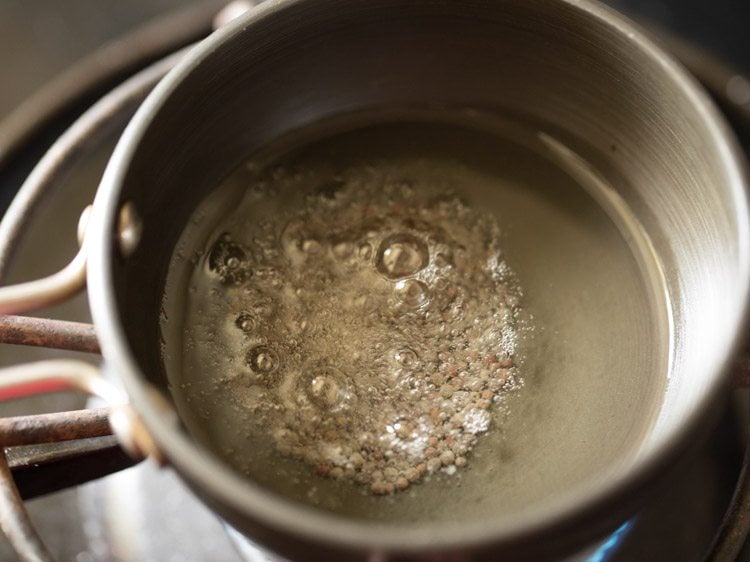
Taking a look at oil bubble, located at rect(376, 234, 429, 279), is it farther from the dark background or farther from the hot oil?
the dark background

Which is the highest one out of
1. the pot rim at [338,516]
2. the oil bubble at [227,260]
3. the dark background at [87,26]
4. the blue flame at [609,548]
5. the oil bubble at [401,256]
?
the dark background at [87,26]

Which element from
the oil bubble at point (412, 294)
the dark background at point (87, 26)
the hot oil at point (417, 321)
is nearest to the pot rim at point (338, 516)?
the hot oil at point (417, 321)

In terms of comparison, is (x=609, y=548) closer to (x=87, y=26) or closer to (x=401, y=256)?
(x=401, y=256)

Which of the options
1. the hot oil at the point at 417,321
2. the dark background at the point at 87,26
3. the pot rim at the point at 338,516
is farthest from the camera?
the dark background at the point at 87,26

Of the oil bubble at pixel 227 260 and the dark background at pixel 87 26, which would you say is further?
the dark background at pixel 87 26

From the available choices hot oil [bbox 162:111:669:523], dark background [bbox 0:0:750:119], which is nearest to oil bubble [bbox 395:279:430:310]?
hot oil [bbox 162:111:669:523]

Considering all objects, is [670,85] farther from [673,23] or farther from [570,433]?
[673,23]

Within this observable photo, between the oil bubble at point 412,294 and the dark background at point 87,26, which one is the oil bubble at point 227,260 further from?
the dark background at point 87,26
